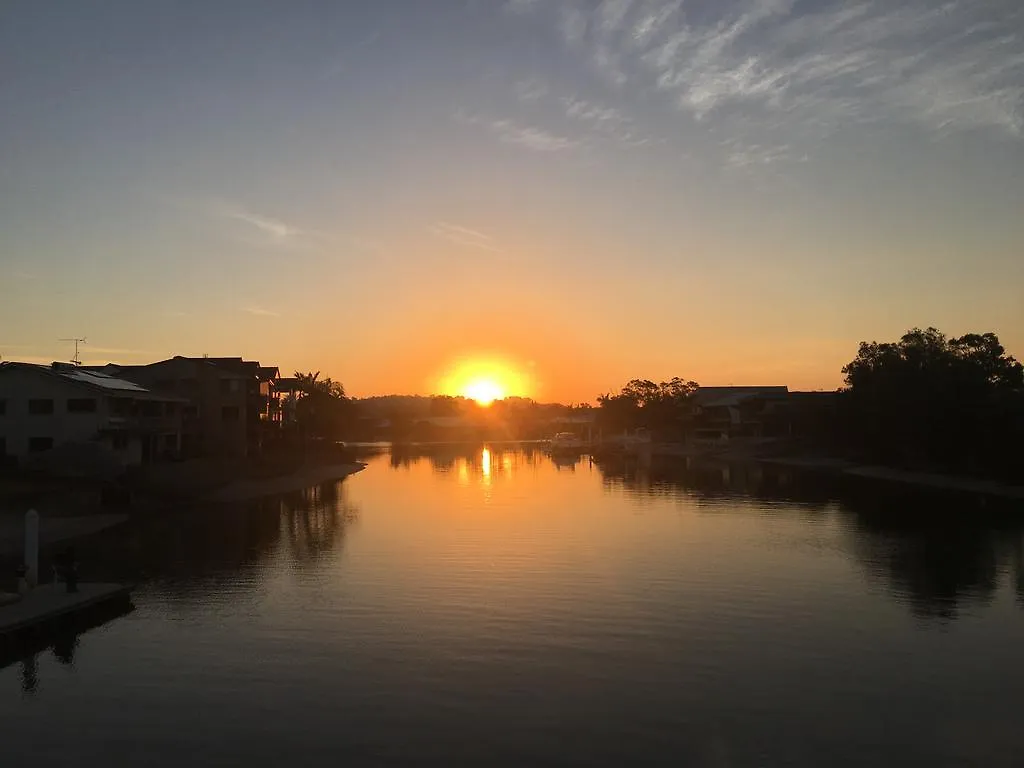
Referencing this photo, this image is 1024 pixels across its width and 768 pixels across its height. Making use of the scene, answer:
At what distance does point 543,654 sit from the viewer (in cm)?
2552

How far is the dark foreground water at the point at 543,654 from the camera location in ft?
62.4

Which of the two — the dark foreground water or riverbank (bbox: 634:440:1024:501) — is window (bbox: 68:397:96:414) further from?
riverbank (bbox: 634:440:1024:501)

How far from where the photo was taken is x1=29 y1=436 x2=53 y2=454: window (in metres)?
62.9

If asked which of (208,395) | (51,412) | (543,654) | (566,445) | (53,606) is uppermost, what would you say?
(208,395)

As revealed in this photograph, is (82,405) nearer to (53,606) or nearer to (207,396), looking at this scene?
(207,396)

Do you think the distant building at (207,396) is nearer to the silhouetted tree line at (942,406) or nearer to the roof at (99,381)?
the roof at (99,381)

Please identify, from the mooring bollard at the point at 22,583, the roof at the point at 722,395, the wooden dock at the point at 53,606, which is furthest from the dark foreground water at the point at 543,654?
the roof at the point at 722,395

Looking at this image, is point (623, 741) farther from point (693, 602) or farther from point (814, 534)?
point (814, 534)

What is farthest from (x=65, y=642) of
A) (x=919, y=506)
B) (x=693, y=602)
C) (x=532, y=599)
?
(x=919, y=506)

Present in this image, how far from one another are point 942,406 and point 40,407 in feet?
246

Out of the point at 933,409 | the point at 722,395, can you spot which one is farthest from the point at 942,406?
the point at 722,395

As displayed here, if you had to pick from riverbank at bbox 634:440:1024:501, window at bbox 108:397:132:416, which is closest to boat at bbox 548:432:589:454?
riverbank at bbox 634:440:1024:501

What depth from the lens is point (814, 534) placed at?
164 feet

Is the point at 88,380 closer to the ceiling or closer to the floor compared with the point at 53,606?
closer to the ceiling
